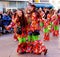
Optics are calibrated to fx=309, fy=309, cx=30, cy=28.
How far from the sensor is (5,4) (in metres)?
42.9

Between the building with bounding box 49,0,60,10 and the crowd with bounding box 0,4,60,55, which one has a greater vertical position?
the crowd with bounding box 0,4,60,55

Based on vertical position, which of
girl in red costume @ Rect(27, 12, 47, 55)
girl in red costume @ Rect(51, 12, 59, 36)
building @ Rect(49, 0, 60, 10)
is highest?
girl in red costume @ Rect(27, 12, 47, 55)

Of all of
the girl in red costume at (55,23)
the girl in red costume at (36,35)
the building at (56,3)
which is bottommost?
the building at (56,3)

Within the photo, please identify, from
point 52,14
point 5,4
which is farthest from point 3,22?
point 5,4

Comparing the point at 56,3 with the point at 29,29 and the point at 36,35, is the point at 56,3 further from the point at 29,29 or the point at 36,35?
the point at 36,35

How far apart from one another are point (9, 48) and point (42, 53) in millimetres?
2184

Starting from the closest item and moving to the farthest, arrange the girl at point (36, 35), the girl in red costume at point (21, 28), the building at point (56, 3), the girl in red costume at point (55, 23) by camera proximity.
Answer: the girl at point (36, 35), the girl in red costume at point (21, 28), the girl in red costume at point (55, 23), the building at point (56, 3)

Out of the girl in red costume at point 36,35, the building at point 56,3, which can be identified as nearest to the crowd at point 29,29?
the girl in red costume at point 36,35

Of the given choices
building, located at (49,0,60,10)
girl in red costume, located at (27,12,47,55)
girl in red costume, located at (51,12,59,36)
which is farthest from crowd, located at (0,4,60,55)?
building, located at (49,0,60,10)

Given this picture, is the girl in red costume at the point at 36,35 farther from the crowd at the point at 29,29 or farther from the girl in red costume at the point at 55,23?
the girl in red costume at the point at 55,23

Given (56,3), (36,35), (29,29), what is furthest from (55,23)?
(56,3)

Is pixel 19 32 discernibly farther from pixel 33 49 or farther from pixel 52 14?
pixel 52 14

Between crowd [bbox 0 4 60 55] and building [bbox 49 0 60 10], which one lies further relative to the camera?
building [bbox 49 0 60 10]

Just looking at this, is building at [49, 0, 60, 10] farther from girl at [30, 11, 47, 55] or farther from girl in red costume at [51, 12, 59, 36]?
girl at [30, 11, 47, 55]
